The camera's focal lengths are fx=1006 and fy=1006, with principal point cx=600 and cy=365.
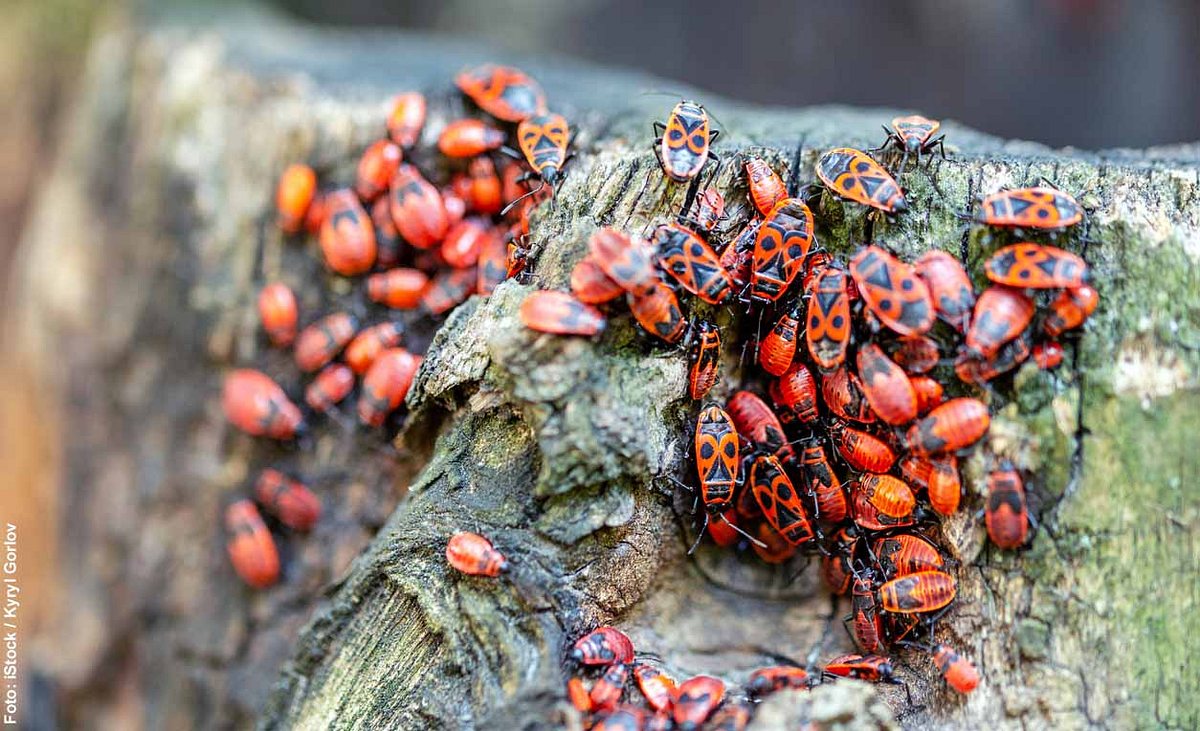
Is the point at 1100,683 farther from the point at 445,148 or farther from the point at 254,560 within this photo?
the point at 254,560

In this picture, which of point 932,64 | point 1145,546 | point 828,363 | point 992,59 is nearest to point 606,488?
point 828,363

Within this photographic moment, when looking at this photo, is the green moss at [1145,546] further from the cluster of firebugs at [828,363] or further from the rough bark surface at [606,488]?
the cluster of firebugs at [828,363]

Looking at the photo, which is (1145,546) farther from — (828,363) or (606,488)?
(606,488)

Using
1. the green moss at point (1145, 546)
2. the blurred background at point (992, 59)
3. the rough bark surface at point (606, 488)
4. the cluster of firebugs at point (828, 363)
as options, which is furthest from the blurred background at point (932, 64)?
the green moss at point (1145, 546)

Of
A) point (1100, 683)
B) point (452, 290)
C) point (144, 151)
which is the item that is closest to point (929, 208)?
point (1100, 683)

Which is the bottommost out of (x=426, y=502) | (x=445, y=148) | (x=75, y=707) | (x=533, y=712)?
(x=75, y=707)

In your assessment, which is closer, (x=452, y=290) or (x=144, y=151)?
(x=452, y=290)
